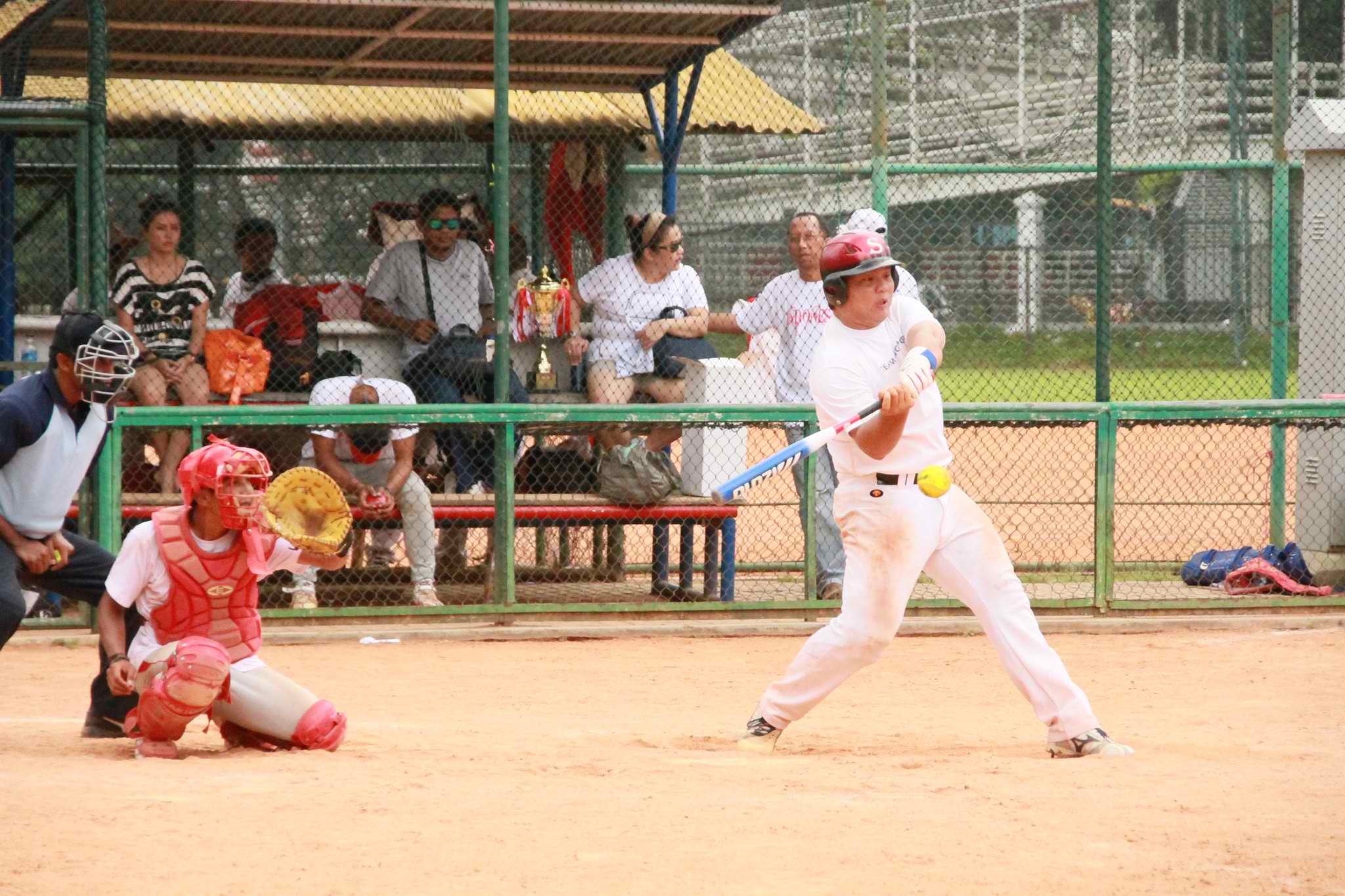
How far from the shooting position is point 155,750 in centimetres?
557

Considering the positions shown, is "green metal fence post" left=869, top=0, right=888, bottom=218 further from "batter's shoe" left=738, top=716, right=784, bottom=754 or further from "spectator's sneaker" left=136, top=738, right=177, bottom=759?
"spectator's sneaker" left=136, top=738, right=177, bottom=759

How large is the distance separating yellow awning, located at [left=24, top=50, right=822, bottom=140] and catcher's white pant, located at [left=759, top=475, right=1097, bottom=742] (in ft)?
20.1

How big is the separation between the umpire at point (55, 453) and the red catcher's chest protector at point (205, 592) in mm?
309

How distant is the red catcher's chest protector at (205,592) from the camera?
5613mm

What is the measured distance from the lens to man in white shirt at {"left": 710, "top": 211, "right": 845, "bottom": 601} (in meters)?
9.12

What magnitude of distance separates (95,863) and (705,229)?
12.3 metres

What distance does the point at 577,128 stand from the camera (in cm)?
1148

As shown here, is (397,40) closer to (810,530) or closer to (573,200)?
(573,200)

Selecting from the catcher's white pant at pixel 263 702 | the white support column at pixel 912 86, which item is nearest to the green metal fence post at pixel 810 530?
the catcher's white pant at pixel 263 702

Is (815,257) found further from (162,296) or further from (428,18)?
(162,296)

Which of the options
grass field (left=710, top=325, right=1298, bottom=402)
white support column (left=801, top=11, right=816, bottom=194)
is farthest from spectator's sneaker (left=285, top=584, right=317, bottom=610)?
grass field (left=710, top=325, right=1298, bottom=402)

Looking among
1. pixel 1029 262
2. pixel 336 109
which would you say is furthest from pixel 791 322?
pixel 1029 262

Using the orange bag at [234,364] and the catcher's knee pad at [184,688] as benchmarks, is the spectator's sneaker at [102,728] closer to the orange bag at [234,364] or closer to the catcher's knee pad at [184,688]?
the catcher's knee pad at [184,688]

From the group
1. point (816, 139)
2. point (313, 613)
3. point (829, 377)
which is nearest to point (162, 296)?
point (313, 613)
